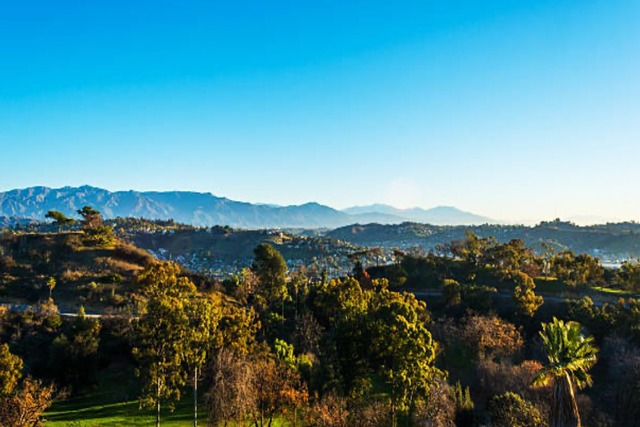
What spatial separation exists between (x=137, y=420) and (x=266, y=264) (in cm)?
2801

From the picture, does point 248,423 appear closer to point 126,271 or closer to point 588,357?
point 588,357

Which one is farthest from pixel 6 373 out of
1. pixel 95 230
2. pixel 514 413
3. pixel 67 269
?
pixel 95 230

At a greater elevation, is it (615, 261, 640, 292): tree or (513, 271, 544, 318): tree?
(615, 261, 640, 292): tree

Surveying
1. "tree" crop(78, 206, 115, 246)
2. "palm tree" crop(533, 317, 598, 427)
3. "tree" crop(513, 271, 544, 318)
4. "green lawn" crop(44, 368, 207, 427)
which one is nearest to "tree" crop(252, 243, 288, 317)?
"green lawn" crop(44, 368, 207, 427)

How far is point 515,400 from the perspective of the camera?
26609 millimetres

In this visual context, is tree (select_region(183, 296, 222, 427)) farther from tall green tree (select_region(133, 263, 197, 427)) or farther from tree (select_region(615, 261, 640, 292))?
tree (select_region(615, 261, 640, 292))

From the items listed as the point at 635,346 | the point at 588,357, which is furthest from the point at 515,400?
A: the point at 635,346

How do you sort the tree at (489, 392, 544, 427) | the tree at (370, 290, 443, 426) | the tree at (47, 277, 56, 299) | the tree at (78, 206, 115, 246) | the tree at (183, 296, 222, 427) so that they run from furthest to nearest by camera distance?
the tree at (78, 206, 115, 246), the tree at (47, 277, 56, 299), the tree at (489, 392, 544, 427), the tree at (370, 290, 443, 426), the tree at (183, 296, 222, 427)

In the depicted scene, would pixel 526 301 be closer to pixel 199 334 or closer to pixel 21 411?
pixel 199 334

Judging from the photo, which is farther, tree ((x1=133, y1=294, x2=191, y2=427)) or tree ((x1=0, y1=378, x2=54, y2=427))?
tree ((x1=133, y1=294, x2=191, y2=427))

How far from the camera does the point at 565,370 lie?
18.3 meters

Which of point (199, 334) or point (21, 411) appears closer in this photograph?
point (21, 411)

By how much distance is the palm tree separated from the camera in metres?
18.1

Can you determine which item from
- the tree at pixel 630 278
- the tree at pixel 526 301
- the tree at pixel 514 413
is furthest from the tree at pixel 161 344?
the tree at pixel 630 278
